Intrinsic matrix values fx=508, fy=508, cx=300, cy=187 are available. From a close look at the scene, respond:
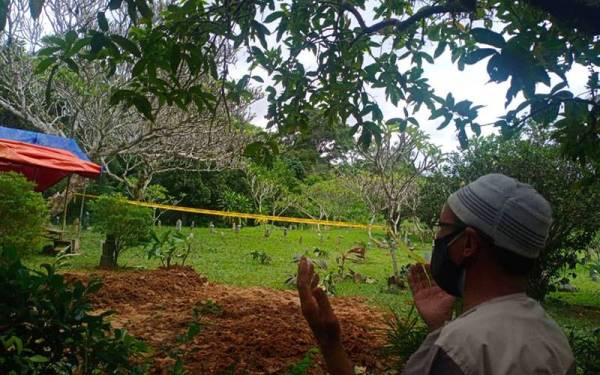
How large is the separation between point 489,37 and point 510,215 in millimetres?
1129

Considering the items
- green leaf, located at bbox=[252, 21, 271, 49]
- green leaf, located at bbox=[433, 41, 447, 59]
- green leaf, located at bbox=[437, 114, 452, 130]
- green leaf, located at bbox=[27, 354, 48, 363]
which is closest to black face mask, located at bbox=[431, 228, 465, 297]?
green leaf, located at bbox=[27, 354, 48, 363]

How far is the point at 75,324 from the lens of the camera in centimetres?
187

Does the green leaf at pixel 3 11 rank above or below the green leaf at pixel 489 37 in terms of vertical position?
below

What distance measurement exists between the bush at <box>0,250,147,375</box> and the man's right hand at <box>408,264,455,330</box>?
1100 mm

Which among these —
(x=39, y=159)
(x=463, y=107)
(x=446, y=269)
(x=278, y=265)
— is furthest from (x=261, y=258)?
(x=446, y=269)

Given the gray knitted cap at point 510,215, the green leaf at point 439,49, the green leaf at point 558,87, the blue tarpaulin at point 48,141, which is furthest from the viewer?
the blue tarpaulin at point 48,141

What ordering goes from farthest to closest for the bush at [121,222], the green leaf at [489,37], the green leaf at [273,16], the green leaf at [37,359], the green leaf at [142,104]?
1. the bush at [121,222]
2. the green leaf at [273,16]
3. the green leaf at [142,104]
4. the green leaf at [489,37]
5. the green leaf at [37,359]

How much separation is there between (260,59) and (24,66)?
10.9 meters

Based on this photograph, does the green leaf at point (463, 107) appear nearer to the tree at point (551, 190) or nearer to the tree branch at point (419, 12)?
the tree branch at point (419, 12)

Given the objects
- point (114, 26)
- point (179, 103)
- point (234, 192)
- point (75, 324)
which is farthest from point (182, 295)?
point (234, 192)

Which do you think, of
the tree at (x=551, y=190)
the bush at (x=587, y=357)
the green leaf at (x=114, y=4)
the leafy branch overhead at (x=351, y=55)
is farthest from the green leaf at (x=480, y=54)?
the tree at (x=551, y=190)

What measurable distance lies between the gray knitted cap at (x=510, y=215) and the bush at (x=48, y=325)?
4.59ft

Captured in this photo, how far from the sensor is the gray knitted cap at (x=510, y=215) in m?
1.17

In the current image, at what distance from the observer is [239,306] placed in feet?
17.9
